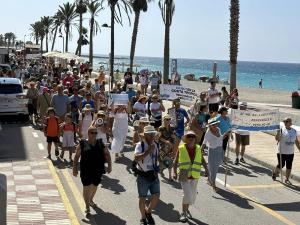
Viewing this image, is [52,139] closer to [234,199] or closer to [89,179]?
[89,179]

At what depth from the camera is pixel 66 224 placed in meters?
8.43

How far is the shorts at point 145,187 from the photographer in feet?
27.1

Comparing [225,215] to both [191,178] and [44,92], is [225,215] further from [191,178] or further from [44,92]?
[44,92]

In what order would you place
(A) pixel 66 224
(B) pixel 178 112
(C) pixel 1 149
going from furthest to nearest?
(C) pixel 1 149, (B) pixel 178 112, (A) pixel 66 224

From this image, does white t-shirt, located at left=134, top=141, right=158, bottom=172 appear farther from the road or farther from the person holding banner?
the person holding banner

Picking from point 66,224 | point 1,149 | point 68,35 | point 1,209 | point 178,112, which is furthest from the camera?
point 68,35

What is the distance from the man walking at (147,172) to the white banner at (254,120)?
4.88 meters

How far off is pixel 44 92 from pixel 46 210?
947 centimetres

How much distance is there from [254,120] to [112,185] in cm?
418

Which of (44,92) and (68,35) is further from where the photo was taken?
(68,35)

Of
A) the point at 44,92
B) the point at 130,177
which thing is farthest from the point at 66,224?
the point at 44,92

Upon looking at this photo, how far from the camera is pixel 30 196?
32.8 ft

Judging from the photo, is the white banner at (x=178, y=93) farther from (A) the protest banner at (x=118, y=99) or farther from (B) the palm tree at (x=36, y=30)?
(B) the palm tree at (x=36, y=30)

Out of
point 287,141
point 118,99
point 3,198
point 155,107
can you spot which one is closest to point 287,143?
point 287,141
